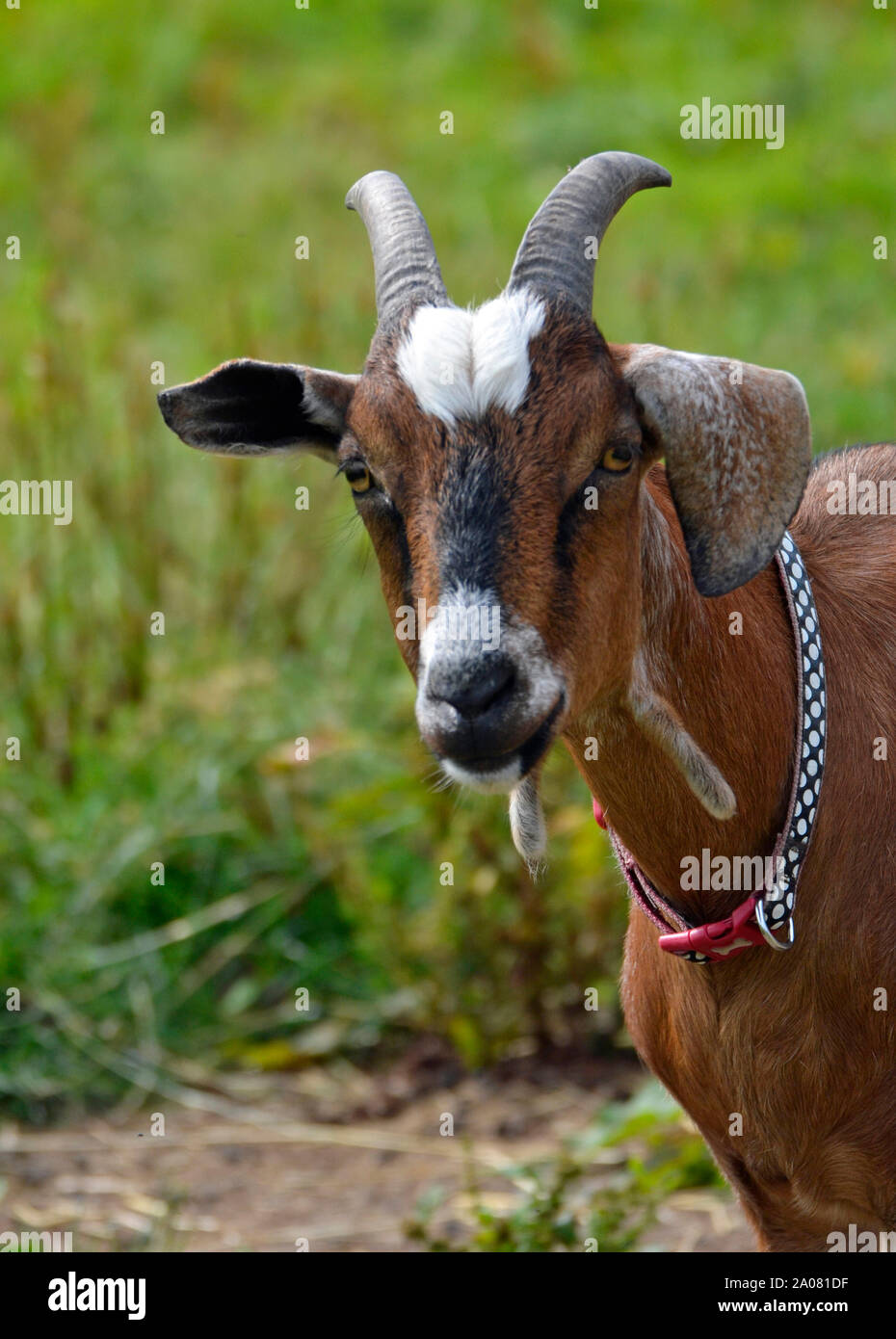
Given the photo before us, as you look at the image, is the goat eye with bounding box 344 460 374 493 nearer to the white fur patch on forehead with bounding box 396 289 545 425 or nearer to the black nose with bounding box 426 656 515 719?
the white fur patch on forehead with bounding box 396 289 545 425

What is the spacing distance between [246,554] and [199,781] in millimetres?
1060

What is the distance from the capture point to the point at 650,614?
2.91 metres

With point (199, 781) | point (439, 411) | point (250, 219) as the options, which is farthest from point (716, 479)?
point (250, 219)

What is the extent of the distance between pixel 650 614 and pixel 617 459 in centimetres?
33

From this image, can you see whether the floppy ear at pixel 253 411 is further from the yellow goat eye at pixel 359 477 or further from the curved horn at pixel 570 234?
the curved horn at pixel 570 234

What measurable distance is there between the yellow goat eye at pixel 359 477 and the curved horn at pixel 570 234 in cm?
39

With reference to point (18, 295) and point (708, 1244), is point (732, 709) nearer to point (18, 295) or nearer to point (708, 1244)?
point (708, 1244)

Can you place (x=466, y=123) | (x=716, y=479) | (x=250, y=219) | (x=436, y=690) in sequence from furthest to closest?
(x=466, y=123) → (x=250, y=219) → (x=716, y=479) → (x=436, y=690)

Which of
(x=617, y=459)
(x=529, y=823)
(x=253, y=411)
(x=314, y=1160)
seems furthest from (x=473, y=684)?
(x=314, y=1160)

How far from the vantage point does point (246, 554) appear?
6426mm

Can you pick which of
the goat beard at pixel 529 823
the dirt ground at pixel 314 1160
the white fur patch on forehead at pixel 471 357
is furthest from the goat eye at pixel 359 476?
the dirt ground at pixel 314 1160

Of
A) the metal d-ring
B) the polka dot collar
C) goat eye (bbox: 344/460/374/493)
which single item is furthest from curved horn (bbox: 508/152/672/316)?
the metal d-ring

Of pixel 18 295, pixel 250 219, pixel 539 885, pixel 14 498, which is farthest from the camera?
pixel 250 219

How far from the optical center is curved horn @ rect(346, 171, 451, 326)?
2850 mm
